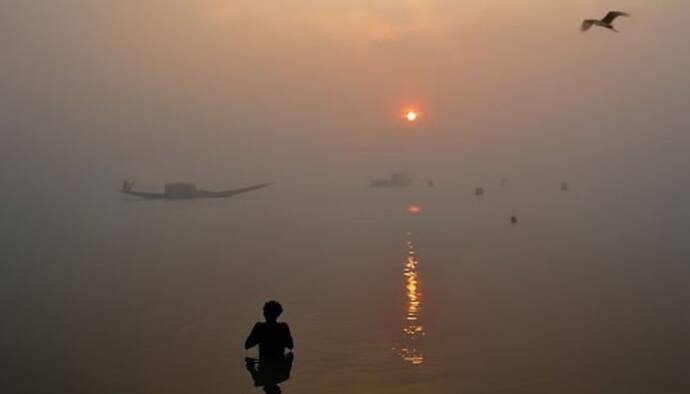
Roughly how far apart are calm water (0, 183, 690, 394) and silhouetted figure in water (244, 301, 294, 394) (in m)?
0.44

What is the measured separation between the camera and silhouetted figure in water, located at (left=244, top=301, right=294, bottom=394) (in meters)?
16.8

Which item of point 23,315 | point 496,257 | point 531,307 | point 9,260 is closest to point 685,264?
point 496,257

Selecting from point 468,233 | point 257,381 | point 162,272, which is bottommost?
point 257,381

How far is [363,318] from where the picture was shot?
86.5ft

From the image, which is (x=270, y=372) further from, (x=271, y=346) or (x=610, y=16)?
(x=610, y=16)

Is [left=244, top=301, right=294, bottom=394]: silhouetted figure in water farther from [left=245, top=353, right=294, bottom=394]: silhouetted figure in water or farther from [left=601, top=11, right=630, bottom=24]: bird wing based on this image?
[left=601, top=11, right=630, bottom=24]: bird wing

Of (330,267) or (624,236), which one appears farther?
(624,236)

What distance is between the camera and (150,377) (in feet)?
59.8

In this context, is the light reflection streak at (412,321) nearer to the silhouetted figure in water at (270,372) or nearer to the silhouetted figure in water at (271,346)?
the silhouetted figure in water at (270,372)

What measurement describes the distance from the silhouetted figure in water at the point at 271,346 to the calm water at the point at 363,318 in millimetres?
439

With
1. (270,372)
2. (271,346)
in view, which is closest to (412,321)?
(270,372)

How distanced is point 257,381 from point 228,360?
2555mm

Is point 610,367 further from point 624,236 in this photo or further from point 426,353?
point 624,236

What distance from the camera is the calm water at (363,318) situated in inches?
712
